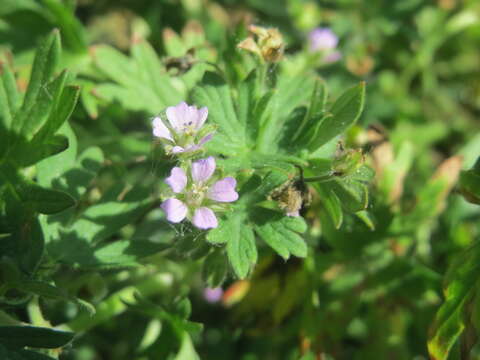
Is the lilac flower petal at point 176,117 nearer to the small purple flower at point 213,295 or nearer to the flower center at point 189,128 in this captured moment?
the flower center at point 189,128

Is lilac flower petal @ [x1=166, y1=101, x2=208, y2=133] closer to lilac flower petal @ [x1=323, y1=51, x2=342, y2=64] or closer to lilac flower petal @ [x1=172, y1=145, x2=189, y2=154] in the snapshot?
lilac flower petal @ [x1=172, y1=145, x2=189, y2=154]

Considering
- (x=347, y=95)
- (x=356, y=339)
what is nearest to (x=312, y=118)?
(x=347, y=95)

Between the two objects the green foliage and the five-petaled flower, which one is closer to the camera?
the green foliage

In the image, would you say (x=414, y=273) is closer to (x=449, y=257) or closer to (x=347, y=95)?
(x=449, y=257)

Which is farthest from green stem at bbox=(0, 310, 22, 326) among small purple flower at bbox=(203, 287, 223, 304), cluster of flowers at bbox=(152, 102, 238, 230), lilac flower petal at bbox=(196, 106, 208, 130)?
small purple flower at bbox=(203, 287, 223, 304)

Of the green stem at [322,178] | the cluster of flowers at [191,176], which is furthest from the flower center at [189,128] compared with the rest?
the green stem at [322,178]

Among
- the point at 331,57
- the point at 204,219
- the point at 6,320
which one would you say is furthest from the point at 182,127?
the point at 331,57

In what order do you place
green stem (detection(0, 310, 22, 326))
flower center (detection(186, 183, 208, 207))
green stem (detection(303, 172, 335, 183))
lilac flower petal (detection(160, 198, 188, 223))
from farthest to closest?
1. green stem (detection(0, 310, 22, 326))
2. green stem (detection(303, 172, 335, 183))
3. flower center (detection(186, 183, 208, 207))
4. lilac flower petal (detection(160, 198, 188, 223))

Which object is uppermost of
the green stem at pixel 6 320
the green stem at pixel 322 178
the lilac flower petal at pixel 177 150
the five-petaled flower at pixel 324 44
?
the lilac flower petal at pixel 177 150
